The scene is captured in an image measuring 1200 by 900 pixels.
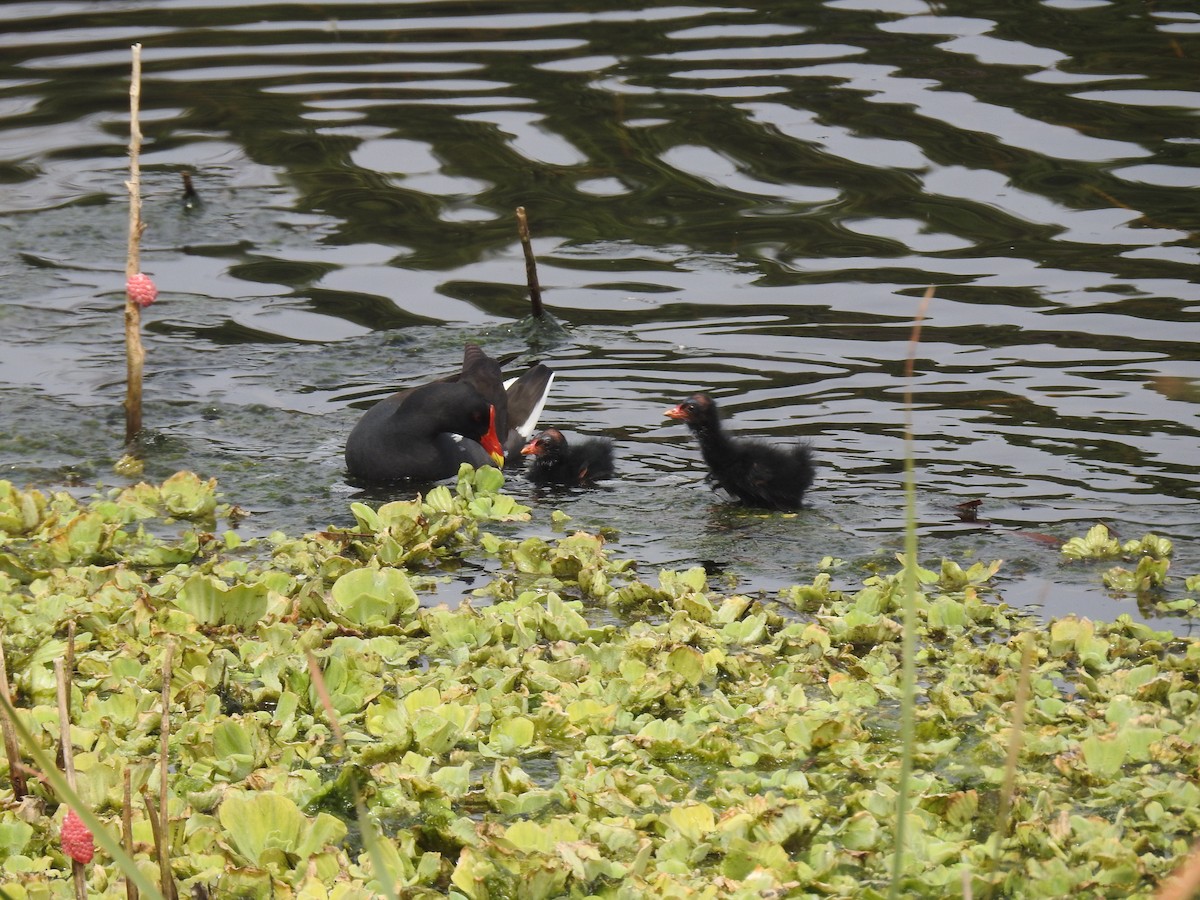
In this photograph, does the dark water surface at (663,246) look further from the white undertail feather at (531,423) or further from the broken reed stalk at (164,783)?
the broken reed stalk at (164,783)

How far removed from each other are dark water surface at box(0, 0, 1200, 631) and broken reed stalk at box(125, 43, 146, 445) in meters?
0.24

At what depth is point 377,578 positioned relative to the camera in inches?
227

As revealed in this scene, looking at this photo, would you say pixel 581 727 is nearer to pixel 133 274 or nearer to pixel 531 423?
pixel 133 274

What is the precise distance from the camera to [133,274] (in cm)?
724

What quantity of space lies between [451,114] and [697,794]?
1034 cm

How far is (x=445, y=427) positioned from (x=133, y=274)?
5.78 ft

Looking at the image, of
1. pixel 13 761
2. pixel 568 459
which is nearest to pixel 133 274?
pixel 568 459

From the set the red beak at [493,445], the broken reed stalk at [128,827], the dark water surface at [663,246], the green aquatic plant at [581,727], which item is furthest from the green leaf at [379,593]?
the red beak at [493,445]

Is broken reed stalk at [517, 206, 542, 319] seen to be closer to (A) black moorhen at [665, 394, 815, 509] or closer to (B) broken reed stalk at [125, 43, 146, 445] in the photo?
(A) black moorhen at [665, 394, 815, 509]

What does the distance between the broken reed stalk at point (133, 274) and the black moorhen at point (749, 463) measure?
2.60 metres

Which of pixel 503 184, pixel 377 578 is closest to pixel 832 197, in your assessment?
pixel 503 184

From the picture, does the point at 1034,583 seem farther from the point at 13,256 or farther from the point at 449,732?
the point at 13,256

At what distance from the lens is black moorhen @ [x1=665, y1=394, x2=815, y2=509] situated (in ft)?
23.7

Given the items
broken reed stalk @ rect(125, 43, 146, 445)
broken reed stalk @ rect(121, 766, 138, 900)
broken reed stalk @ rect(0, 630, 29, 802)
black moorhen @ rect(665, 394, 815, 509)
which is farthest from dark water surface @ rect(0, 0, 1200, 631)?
broken reed stalk @ rect(121, 766, 138, 900)
